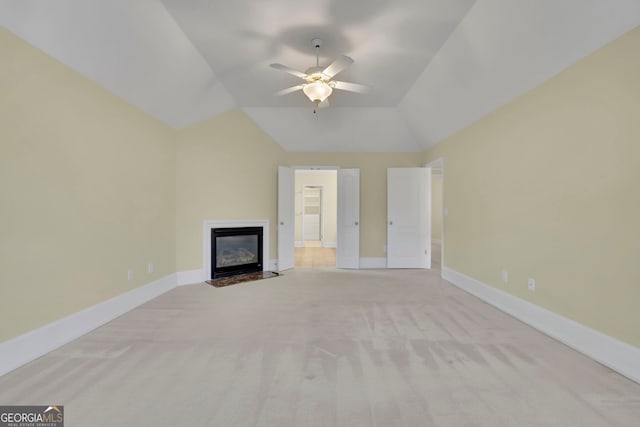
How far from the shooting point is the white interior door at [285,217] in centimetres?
522

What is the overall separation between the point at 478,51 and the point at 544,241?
2.02 m

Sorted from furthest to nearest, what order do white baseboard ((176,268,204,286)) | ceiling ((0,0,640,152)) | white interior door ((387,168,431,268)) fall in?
white interior door ((387,168,431,268))
white baseboard ((176,268,204,286))
ceiling ((0,0,640,152))

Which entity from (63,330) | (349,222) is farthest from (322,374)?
(349,222)

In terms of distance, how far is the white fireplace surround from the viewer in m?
4.41

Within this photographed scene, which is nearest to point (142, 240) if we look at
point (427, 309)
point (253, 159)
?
point (253, 159)

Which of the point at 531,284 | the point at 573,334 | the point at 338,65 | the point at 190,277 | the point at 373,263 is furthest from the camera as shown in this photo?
the point at 373,263

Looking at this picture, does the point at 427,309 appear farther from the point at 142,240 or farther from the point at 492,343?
the point at 142,240

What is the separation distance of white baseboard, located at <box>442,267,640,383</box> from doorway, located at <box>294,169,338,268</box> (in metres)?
5.31

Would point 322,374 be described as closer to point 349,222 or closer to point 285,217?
point 285,217

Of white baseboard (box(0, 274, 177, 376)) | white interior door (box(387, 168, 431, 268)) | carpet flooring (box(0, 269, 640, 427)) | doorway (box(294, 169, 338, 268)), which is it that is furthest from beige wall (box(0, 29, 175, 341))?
doorway (box(294, 169, 338, 268))

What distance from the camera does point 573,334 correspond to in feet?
7.50

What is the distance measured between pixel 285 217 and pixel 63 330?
348 centimetres

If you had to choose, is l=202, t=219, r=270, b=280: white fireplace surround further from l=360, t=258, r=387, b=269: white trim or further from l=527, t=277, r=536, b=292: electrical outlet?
l=527, t=277, r=536, b=292: electrical outlet

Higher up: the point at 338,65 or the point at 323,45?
the point at 323,45
